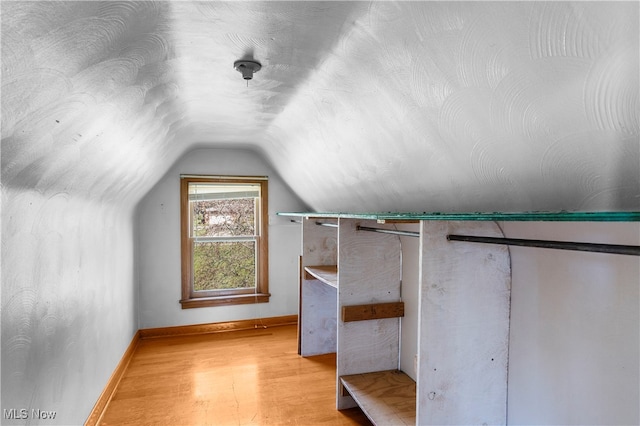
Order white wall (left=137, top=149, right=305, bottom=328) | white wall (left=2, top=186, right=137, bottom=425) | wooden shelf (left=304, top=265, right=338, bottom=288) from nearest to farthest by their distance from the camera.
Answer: white wall (left=2, top=186, right=137, bottom=425), wooden shelf (left=304, top=265, right=338, bottom=288), white wall (left=137, top=149, right=305, bottom=328)

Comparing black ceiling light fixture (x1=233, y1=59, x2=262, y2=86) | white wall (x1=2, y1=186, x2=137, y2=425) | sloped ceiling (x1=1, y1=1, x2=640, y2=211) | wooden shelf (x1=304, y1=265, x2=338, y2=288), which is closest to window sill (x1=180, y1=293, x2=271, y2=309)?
wooden shelf (x1=304, y1=265, x2=338, y2=288)

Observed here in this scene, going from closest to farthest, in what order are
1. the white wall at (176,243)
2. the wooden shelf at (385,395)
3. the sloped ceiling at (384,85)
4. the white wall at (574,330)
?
the sloped ceiling at (384,85)
the white wall at (574,330)
the wooden shelf at (385,395)
the white wall at (176,243)

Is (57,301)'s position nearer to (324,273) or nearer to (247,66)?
(247,66)

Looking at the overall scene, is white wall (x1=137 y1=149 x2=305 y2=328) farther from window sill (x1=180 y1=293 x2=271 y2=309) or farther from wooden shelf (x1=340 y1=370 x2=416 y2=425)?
wooden shelf (x1=340 y1=370 x2=416 y2=425)

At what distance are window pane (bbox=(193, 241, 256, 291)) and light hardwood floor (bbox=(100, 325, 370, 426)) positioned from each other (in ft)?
2.05

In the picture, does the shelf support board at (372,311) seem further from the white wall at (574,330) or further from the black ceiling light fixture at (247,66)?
the black ceiling light fixture at (247,66)

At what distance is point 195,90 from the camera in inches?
73.4

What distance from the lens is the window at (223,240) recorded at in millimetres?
3844

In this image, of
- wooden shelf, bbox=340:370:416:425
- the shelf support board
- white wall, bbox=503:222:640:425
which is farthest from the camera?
the shelf support board

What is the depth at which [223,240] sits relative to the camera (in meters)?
3.95

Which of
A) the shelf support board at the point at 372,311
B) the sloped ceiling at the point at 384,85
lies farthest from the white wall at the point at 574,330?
the shelf support board at the point at 372,311

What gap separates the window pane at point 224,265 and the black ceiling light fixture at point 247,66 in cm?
270

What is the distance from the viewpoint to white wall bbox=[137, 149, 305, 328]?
371 centimetres

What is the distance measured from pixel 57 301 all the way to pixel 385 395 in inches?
71.8
